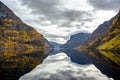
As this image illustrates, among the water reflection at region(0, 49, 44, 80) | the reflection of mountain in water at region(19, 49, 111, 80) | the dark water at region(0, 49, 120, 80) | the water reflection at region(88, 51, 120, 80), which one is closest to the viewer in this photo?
the reflection of mountain in water at region(19, 49, 111, 80)

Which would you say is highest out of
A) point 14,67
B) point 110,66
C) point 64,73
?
point 110,66

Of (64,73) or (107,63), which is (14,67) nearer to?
(64,73)

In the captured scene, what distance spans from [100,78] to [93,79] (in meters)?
2.54

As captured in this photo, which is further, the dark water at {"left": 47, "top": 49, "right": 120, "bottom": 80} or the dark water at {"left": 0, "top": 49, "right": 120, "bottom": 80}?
the dark water at {"left": 47, "top": 49, "right": 120, "bottom": 80}

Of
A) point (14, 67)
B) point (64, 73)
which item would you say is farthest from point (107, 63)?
point (14, 67)

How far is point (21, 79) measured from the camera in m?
42.3

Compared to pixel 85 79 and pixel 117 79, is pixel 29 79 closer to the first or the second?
pixel 85 79

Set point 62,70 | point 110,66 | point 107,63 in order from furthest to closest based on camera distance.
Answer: point 107,63
point 110,66
point 62,70

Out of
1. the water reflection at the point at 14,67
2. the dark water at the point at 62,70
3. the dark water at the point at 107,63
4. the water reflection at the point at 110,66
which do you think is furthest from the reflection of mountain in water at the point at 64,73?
the water reflection at the point at 14,67

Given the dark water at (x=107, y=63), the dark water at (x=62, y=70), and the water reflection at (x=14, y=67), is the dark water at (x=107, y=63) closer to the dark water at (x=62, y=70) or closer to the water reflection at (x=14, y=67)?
the dark water at (x=62, y=70)

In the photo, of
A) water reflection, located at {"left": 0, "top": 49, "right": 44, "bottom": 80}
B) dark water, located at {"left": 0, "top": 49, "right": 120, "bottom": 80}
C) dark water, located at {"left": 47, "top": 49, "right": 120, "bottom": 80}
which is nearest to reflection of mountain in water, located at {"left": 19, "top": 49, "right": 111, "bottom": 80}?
dark water, located at {"left": 0, "top": 49, "right": 120, "bottom": 80}

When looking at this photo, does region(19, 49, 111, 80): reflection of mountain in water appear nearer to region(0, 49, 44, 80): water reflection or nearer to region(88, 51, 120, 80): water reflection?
region(88, 51, 120, 80): water reflection

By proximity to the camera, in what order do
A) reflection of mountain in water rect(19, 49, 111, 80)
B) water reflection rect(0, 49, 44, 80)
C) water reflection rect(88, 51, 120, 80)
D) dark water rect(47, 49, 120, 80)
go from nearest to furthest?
reflection of mountain in water rect(19, 49, 111, 80) < water reflection rect(0, 49, 44, 80) < water reflection rect(88, 51, 120, 80) < dark water rect(47, 49, 120, 80)

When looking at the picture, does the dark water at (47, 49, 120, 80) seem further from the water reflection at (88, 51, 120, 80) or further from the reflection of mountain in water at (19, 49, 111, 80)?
the reflection of mountain in water at (19, 49, 111, 80)
